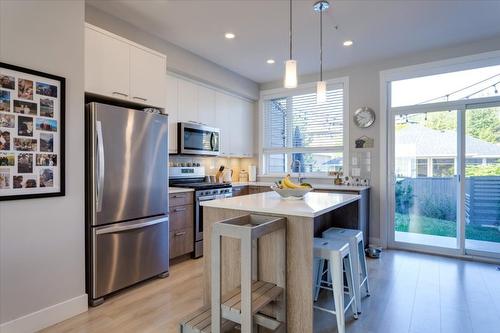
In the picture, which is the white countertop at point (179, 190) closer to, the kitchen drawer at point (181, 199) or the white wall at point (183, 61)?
the kitchen drawer at point (181, 199)

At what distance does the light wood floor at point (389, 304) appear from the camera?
2193 mm

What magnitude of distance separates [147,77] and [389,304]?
10.4 ft

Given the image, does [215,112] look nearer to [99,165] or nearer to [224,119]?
[224,119]

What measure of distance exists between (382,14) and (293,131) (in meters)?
2.55

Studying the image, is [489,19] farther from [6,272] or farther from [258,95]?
[6,272]

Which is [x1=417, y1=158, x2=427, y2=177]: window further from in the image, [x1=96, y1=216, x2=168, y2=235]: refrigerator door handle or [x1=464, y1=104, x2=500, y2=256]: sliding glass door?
[x1=96, y1=216, x2=168, y2=235]: refrigerator door handle

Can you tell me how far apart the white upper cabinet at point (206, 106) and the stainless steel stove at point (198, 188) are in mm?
751

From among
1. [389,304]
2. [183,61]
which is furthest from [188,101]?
[389,304]

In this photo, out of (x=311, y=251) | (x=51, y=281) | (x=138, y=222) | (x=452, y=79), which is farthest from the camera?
(x=452, y=79)

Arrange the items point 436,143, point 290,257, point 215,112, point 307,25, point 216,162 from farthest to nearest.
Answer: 1. point 216,162
2. point 215,112
3. point 436,143
4. point 307,25
5. point 290,257

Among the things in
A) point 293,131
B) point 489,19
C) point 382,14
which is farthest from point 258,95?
point 489,19

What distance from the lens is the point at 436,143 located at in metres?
4.06

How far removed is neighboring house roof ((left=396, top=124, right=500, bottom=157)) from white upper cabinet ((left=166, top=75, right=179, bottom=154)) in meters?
3.22

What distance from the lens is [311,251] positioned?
1883mm
